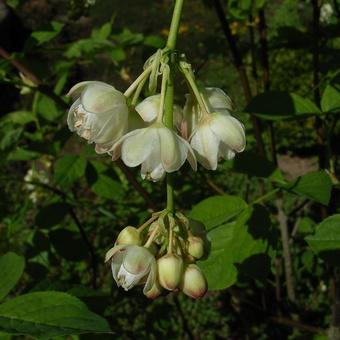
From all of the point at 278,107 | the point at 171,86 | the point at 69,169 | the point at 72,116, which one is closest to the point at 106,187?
the point at 69,169

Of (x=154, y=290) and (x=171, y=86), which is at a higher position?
(x=171, y=86)

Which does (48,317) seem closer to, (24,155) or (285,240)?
(24,155)

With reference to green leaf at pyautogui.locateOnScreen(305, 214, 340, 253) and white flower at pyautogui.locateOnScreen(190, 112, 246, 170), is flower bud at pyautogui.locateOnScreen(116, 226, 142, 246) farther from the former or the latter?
green leaf at pyautogui.locateOnScreen(305, 214, 340, 253)

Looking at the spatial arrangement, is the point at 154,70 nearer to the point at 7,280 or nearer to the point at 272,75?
the point at 7,280

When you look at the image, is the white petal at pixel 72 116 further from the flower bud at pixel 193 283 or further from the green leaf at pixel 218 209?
the green leaf at pixel 218 209

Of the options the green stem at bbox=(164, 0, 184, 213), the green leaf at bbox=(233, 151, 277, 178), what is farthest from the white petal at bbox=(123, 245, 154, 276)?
the green leaf at bbox=(233, 151, 277, 178)

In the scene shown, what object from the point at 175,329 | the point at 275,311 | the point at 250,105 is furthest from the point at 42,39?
the point at 175,329
